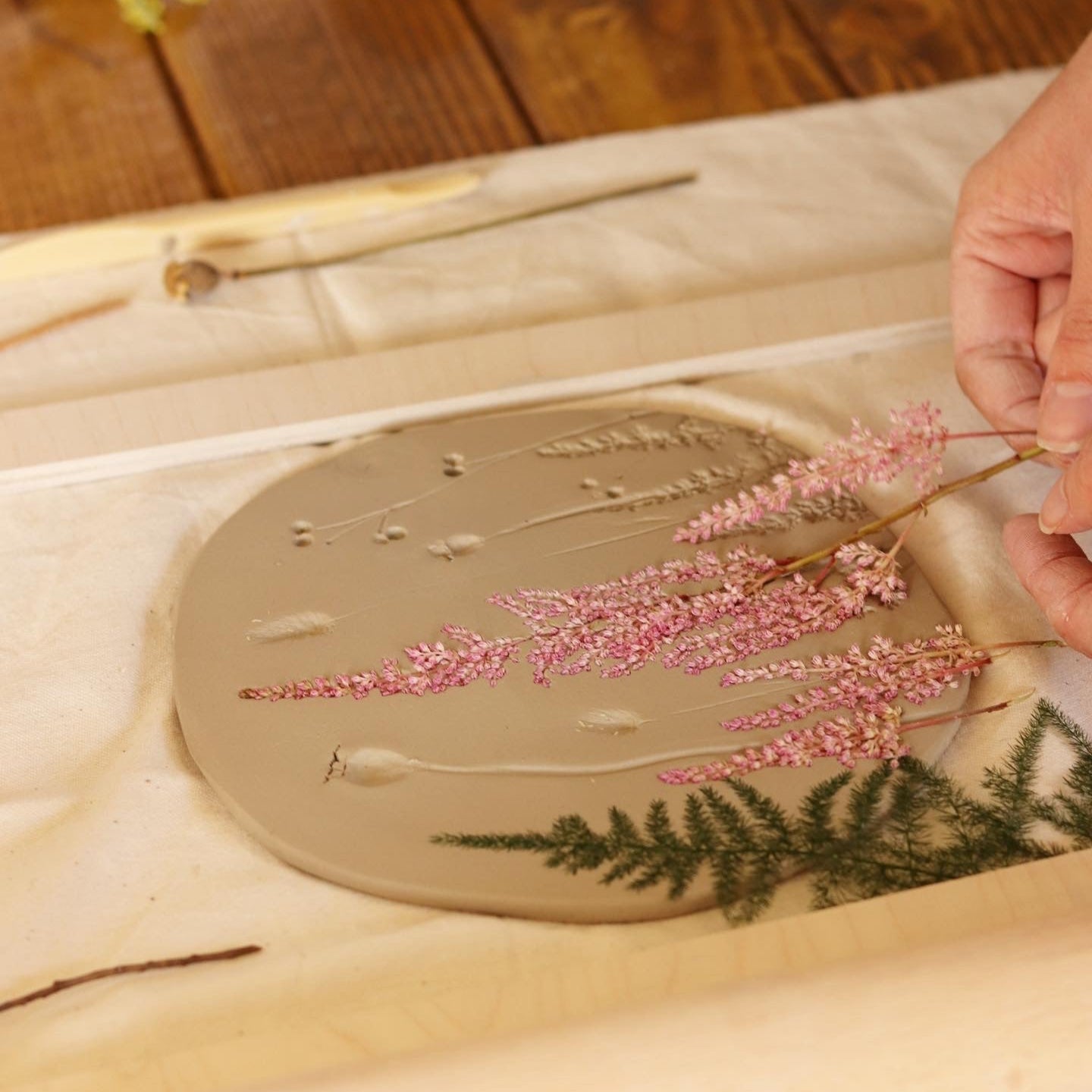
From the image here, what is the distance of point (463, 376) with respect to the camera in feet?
2.80

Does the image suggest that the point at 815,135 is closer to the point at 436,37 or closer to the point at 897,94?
the point at 897,94

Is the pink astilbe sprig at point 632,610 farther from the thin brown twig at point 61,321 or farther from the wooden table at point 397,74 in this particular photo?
the wooden table at point 397,74

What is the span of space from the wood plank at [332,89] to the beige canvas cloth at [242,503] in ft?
0.31

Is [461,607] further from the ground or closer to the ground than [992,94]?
closer to the ground

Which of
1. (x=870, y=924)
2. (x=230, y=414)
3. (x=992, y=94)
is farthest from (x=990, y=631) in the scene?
(x=992, y=94)

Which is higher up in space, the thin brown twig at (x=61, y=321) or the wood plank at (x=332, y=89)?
the wood plank at (x=332, y=89)

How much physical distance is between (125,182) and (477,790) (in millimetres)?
669

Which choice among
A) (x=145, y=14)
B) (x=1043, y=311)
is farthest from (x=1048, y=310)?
(x=145, y=14)

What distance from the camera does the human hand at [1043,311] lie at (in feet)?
2.14

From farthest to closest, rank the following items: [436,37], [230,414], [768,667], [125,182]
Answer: [436,37]
[125,182]
[230,414]
[768,667]

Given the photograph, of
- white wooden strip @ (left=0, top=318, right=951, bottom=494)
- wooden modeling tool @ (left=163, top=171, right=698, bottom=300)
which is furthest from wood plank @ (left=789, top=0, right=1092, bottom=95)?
white wooden strip @ (left=0, top=318, right=951, bottom=494)

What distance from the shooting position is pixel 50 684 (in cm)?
72

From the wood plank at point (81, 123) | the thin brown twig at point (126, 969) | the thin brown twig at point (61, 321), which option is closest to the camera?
the thin brown twig at point (126, 969)

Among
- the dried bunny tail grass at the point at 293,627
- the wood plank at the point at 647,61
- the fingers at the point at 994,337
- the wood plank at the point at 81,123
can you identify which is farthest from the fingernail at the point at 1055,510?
the wood plank at the point at 81,123
